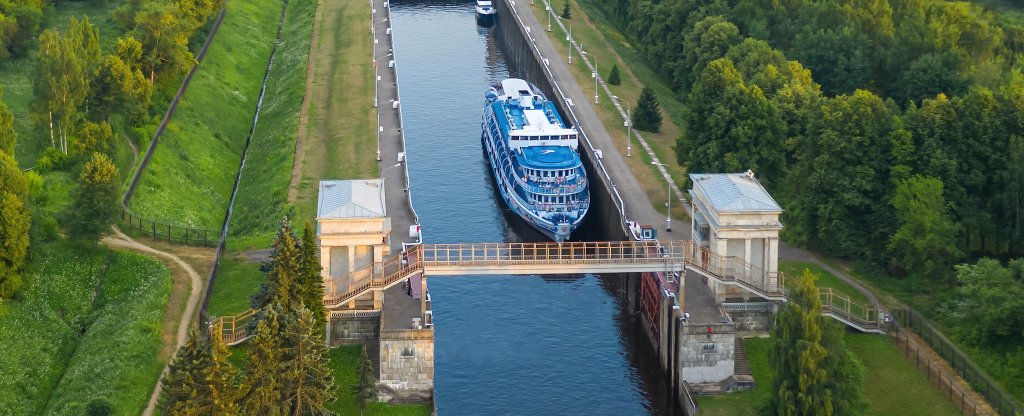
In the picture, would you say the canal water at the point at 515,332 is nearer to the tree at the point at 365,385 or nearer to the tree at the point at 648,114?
the tree at the point at 365,385

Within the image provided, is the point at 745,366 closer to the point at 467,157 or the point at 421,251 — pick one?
the point at 421,251

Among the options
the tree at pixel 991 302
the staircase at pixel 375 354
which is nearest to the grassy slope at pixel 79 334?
the staircase at pixel 375 354

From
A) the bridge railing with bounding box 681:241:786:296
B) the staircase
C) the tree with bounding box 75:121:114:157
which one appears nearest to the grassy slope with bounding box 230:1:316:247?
the tree with bounding box 75:121:114:157

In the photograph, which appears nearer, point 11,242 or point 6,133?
point 11,242

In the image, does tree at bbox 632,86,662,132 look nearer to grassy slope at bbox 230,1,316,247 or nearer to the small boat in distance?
the small boat in distance

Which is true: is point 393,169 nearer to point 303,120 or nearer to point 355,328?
point 303,120

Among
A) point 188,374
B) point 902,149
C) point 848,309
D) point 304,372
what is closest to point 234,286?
point 304,372

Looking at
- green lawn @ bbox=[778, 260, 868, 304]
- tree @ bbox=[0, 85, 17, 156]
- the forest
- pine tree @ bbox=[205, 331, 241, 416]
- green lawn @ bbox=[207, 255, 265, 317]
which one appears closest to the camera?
pine tree @ bbox=[205, 331, 241, 416]
